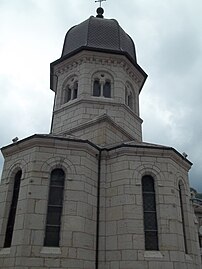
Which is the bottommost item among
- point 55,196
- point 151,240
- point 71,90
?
point 151,240

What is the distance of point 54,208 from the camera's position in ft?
39.8

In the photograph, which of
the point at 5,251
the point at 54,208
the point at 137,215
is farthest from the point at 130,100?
the point at 5,251

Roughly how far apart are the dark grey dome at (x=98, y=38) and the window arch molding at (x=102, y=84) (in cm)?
168

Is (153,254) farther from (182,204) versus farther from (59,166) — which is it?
(59,166)

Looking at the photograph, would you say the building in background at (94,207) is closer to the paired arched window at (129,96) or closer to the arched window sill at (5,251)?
the arched window sill at (5,251)

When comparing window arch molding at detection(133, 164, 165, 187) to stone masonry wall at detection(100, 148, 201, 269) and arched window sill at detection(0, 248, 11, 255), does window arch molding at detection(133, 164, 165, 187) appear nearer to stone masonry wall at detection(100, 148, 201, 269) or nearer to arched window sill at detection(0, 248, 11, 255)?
stone masonry wall at detection(100, 148, 201, 269)

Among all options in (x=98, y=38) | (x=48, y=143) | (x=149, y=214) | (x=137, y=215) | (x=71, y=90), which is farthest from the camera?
(x=98, y=38)

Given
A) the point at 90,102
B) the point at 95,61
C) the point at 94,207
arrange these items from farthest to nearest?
the point at 95,61 → the point at 90,102 → the point at 94,207

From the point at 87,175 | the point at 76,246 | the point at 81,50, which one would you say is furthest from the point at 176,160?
the point at 81,50

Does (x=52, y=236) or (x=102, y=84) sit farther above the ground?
(x=102, y=84)

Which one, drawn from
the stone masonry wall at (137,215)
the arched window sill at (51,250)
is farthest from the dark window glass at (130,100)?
the arched window sill at (51,250)

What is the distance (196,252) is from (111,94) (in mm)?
10499

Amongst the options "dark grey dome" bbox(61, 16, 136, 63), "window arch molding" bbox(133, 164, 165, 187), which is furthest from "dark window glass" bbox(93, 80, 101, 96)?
"window arch molding" bbox(133, 164, 165, 187)

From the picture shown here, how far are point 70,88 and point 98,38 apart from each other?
423cm
